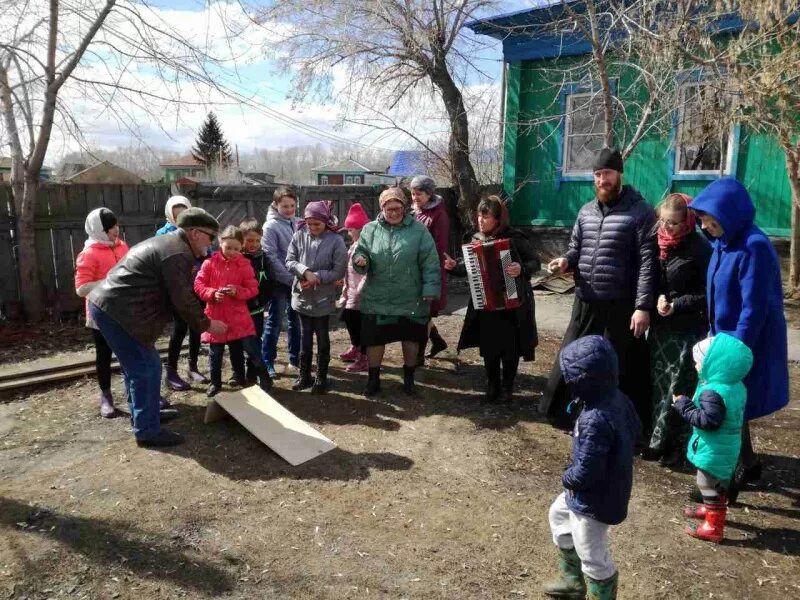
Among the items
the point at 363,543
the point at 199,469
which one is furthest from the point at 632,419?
the point at 199,469

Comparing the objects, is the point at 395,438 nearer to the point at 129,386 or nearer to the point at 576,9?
the point at 129,386

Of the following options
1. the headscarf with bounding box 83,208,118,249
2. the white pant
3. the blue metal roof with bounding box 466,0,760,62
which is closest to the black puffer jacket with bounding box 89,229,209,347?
the headscarf with bounding box 83,208,118,249

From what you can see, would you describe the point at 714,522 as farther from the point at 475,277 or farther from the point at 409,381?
the point at 409,381

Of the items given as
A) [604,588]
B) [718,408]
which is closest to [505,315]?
[718,408]

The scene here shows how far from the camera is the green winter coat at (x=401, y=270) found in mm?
5156

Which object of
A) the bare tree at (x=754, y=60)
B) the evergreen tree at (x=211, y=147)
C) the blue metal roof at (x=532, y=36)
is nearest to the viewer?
the bare tree at (x=754, y=60)

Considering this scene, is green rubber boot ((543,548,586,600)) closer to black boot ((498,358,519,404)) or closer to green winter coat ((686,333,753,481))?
green winter coat ((686,333,753,481))

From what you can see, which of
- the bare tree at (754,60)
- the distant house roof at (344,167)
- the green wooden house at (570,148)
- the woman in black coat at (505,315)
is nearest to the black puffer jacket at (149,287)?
the woman in black coat at (505,315)

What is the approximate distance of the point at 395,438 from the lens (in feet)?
15.1

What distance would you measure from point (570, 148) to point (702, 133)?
3442mm

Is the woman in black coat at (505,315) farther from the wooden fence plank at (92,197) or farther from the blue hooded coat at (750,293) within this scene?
the wooden fence plank at (92,197)

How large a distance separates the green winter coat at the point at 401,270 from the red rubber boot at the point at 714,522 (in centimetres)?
262

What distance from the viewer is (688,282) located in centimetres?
399

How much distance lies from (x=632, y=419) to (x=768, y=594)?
1.20 meters
